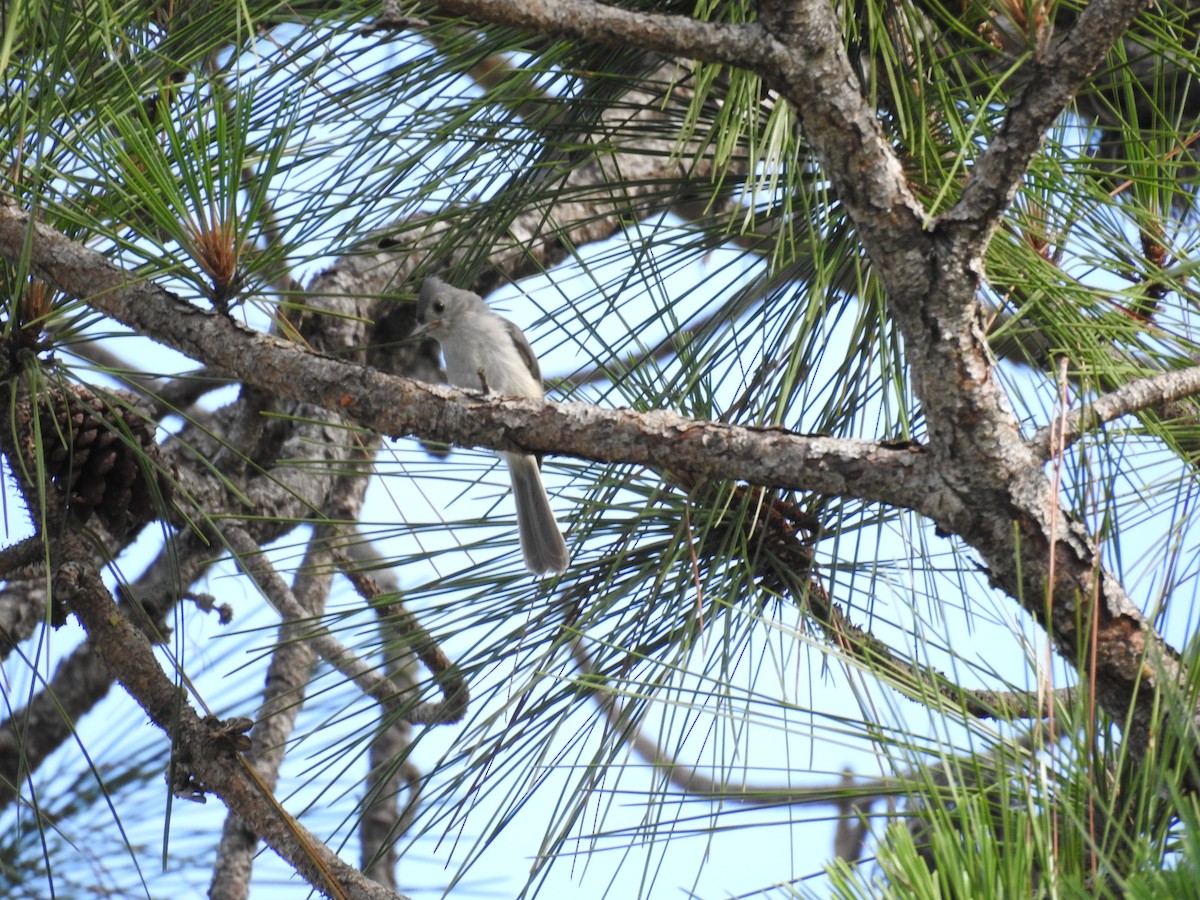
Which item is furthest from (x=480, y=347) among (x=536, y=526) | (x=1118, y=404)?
(x=1118, y=404)

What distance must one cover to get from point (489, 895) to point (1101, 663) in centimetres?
182

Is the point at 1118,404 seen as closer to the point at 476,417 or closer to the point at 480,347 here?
the point at 476,417

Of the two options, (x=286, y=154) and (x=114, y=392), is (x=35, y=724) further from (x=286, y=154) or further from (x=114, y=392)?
(x=286, y=154)

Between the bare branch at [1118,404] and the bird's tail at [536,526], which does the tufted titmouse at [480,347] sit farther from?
the bare branch at [1118,404]

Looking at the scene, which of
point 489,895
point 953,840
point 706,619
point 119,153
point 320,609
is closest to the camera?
point 953,840

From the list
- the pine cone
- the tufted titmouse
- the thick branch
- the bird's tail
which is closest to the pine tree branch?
the pine cone

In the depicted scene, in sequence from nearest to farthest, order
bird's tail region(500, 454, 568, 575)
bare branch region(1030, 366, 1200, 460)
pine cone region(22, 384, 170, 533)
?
bare branch region(1030, 366, 1200, 460) → pine cone region(22, 384, 170, 533) → bird's tail region(500, 454, 568, 575)

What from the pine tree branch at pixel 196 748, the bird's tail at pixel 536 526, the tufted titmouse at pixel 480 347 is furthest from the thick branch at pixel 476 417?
the tufted titmouse at pixel 480 347

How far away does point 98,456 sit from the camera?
6.70 ft

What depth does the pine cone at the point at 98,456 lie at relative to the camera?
1971 mm

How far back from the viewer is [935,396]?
1566mm

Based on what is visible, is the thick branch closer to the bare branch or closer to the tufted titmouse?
the bare branch

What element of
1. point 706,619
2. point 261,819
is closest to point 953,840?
point 706,619

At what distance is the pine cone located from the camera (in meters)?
1.97
